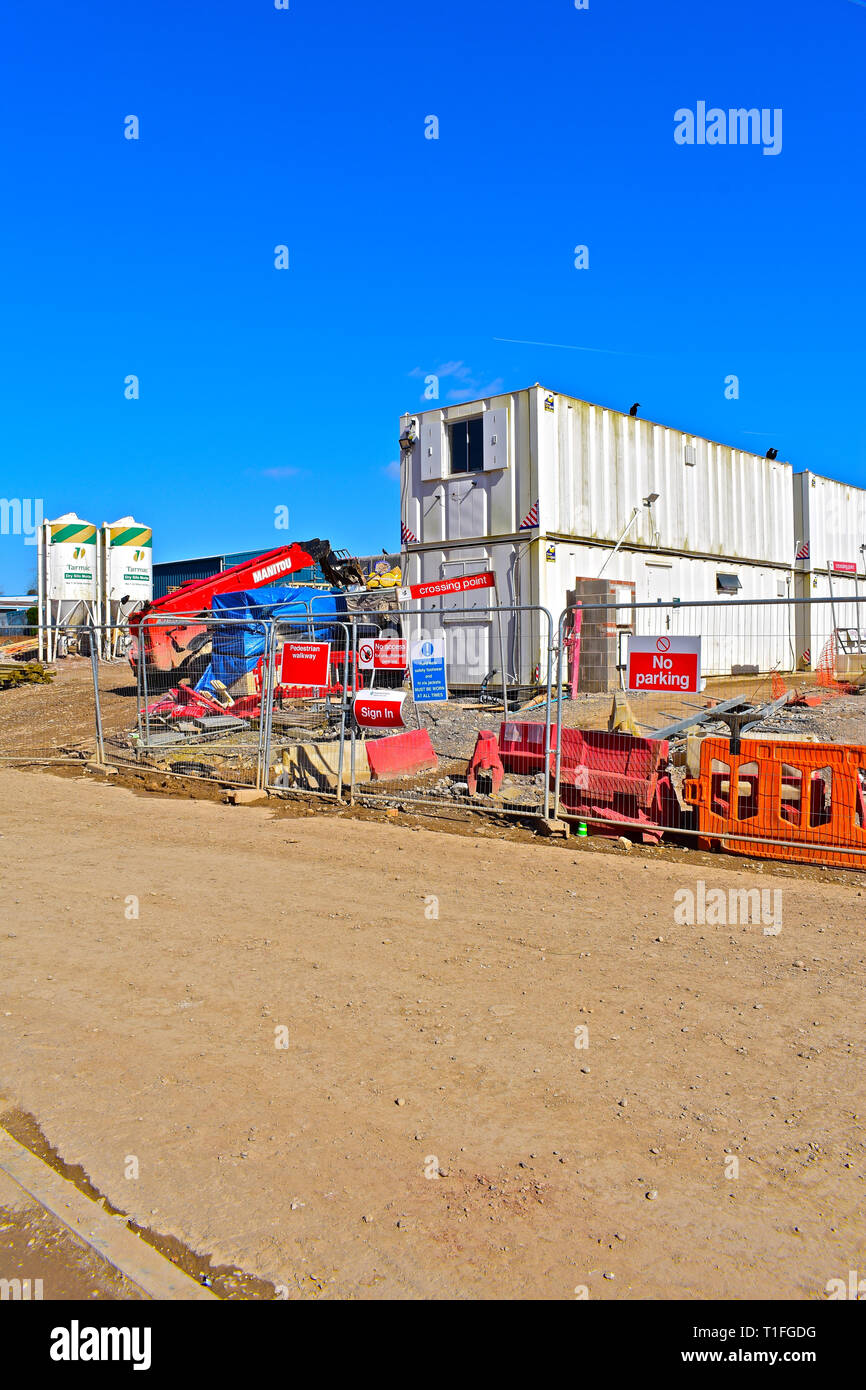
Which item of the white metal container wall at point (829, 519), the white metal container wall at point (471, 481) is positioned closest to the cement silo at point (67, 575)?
the white metal container wall at point (471, 481)

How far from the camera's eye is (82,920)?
631 centimetres

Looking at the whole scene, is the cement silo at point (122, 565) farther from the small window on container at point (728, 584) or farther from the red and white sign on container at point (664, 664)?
the red and white sign on container at point (664, 664)

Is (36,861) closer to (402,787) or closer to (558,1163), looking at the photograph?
(402,787)

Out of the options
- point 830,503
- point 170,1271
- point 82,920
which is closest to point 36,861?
point 82,920

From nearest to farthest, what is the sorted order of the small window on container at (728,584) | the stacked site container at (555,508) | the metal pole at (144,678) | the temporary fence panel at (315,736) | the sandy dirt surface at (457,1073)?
the sandy dirt surface at (457,1073) → the temporary fence panel at (315,736) → the metal pole at (144,678) → the stacked site container at (555,508) → the small window on container at (728,584)

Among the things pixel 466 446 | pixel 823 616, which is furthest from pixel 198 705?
pixel 823 616

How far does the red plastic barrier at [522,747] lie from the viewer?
9727mm

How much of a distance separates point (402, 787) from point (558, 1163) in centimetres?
746

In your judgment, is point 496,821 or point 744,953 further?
point 496,821

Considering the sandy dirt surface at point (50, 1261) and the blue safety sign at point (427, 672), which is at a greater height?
the blue safety sign at point (427, 672)

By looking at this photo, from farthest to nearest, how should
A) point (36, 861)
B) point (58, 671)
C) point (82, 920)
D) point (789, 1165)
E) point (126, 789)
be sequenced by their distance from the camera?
point (58, 671)
point (126, 789)
point (36, 861)
point (82, 920)
point (789, 1165)

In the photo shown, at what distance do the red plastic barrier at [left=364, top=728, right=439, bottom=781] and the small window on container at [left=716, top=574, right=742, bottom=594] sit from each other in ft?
43.5
